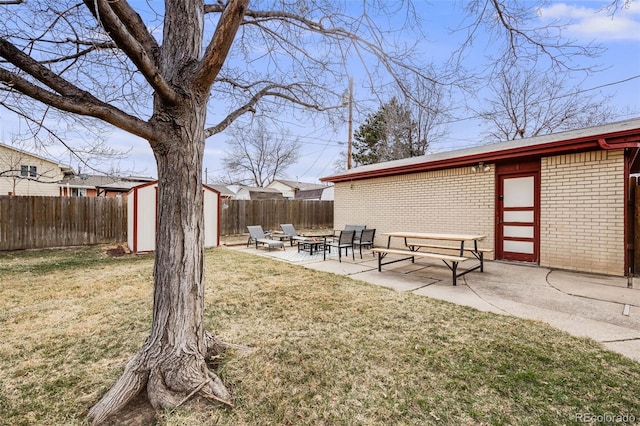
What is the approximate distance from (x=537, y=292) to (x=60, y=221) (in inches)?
519

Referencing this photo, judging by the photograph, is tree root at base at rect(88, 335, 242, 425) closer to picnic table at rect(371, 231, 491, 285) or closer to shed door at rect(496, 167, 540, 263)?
picnic table at rect(371, 231, 491, 285)

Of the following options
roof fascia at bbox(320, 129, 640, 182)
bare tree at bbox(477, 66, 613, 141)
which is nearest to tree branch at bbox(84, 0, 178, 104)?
roof fascia at bbox(320, 129, 640, 182)

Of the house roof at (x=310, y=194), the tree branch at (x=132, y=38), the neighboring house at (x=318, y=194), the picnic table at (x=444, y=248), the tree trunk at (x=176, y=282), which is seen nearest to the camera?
the tree branch at (x=132, y=38)

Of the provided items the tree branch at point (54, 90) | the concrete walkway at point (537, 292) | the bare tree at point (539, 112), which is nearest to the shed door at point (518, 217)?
the concrete walkway at point (537, 292)

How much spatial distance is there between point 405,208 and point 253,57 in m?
7.13

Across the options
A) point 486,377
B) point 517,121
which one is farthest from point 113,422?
point 517,121

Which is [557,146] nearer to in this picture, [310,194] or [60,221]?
[60,221]

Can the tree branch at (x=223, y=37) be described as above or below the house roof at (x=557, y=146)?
below

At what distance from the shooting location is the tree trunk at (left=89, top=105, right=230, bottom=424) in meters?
2.17

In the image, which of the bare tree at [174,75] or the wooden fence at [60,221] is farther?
the wooden fence at [60,221]

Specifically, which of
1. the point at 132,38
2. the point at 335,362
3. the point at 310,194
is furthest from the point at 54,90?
the point at 310,194

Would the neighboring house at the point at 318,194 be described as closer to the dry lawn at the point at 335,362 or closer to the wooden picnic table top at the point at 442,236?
the wooden picnic table top at the point at 442,236

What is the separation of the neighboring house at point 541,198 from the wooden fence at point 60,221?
10.1m

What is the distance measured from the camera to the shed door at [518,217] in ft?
23.2
